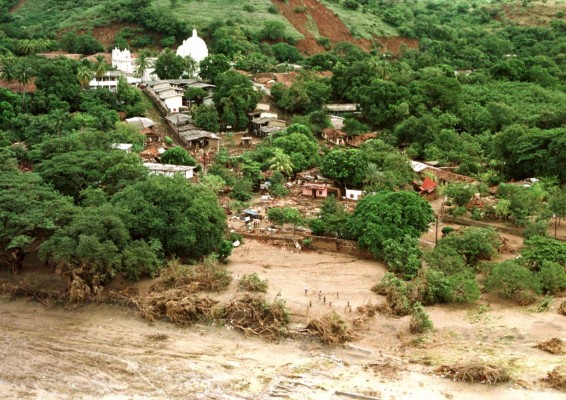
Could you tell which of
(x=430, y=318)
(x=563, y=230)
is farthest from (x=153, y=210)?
(x=563, y=230)

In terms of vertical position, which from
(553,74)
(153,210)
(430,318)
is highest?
(553,74)

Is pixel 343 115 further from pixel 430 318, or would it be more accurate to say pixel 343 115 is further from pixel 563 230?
pixel 430 318

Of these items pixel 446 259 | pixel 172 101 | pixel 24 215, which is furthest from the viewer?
pixel 172 101

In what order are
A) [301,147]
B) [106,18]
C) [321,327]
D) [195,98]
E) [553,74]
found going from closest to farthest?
1. [321,327]
2. [301,147]
3. [195,98]
4. [553,74]
5. [106,18]

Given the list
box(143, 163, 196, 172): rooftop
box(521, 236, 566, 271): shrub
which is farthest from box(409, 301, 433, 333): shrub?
box(143, 163, 196, 172): rooftop

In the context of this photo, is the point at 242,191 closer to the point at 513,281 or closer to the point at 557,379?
the point at 513,281

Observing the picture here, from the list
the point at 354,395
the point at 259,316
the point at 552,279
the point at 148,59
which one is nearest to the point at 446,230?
the point at 552,279
